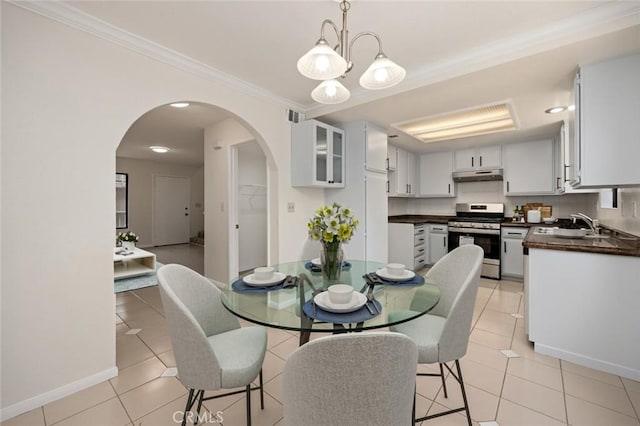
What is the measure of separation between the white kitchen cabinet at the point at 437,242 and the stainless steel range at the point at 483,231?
0.29ft

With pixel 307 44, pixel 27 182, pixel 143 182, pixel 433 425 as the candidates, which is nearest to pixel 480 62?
pixel 307 44

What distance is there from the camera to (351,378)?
68 cm

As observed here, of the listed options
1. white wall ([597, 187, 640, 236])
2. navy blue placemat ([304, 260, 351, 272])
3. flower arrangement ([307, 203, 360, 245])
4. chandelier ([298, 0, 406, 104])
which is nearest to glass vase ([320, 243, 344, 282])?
flower arrangement ([307, 203, 360, 245])

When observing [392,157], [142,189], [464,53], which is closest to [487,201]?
[392,157]

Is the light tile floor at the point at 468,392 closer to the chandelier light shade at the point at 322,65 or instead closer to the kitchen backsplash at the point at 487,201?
the chandelier light shade at the point at 322,65

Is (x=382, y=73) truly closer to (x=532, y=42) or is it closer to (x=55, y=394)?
(x=532, y=42)

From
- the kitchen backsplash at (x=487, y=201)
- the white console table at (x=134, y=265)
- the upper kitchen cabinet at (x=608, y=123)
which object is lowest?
the white console table at (x=134, y=265)

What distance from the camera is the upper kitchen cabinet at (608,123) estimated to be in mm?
1818

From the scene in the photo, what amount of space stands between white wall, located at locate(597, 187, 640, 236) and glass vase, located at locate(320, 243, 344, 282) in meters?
2.49

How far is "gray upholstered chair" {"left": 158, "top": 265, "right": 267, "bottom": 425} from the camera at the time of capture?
44.3 inches

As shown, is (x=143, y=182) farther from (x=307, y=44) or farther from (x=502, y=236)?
(x=502, y=236)

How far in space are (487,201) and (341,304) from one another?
4.71m

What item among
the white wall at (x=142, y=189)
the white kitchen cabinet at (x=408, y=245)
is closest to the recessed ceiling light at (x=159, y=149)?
the white wall at (x=142, y=189)

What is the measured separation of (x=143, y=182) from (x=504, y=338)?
26.6 ft
